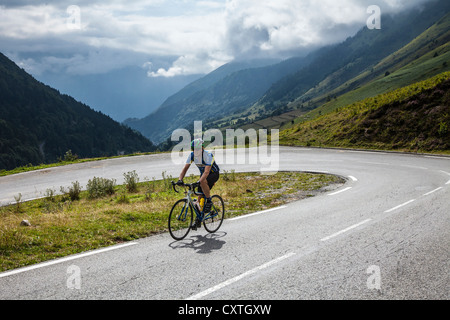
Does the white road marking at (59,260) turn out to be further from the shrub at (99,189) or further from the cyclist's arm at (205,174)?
the shrub at (99,189)

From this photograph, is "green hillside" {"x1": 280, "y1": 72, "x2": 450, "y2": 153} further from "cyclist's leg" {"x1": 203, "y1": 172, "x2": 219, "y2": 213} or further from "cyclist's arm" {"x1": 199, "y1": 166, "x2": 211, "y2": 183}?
"cyclist's arm" {"x1": 199, "y1": 166, "x2": 211, "y2": 183}

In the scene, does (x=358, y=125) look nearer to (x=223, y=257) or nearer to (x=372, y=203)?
(x=372, y=203)

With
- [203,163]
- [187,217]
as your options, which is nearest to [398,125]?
[203,163]

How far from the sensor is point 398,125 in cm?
3456

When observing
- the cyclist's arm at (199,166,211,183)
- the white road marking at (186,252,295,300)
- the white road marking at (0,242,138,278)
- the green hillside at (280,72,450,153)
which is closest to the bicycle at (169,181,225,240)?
the cyclist's arm at (199,166,211,183)

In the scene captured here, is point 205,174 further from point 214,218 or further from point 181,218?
point 214,218

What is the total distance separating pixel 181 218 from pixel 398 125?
33.4 metres

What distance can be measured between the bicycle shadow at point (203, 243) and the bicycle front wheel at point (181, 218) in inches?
10.2

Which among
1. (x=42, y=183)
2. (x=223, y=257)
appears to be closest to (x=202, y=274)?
(x=223, y=257)

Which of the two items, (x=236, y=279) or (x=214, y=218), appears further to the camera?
(x=214, y=218)

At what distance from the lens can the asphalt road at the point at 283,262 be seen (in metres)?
5.07

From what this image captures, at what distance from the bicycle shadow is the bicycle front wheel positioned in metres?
0.26

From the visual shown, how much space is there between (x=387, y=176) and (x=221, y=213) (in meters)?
13.5

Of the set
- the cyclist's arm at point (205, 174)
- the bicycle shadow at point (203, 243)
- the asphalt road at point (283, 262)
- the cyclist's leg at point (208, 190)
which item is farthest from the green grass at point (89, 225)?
the cyclist's arm at point (205, 174)
